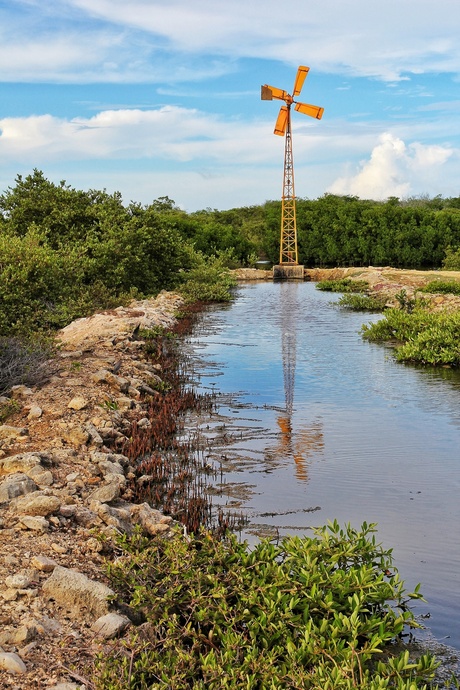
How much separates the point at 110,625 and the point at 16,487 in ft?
7.27

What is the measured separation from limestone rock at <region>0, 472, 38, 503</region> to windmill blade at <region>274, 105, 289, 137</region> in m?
47.8

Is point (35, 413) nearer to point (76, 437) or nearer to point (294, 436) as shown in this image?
point (76, 437)

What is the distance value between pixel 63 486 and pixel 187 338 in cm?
1292

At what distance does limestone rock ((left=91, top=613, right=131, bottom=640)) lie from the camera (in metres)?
4.46

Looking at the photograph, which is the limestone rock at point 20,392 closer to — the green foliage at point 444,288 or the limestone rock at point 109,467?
the limestone rock at point 109,467

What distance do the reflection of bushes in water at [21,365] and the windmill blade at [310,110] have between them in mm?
43405

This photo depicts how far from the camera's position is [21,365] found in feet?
33.9

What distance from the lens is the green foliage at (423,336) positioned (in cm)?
1562

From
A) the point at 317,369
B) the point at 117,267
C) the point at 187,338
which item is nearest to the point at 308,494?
the point at 317,369

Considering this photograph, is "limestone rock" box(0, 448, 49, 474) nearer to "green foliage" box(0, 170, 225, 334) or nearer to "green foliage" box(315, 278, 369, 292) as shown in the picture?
"green foliage" box(0, 170, 225, 334)

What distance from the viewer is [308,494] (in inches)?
300

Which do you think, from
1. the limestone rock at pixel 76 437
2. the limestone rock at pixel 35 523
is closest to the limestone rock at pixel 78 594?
the limestone rock at pixel 35 523

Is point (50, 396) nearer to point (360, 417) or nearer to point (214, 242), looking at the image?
point (360, 417)

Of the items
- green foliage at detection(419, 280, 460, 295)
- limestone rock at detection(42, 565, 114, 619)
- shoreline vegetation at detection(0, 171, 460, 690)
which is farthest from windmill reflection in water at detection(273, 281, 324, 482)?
green foliage at detection(419, 280, 460, 295)
